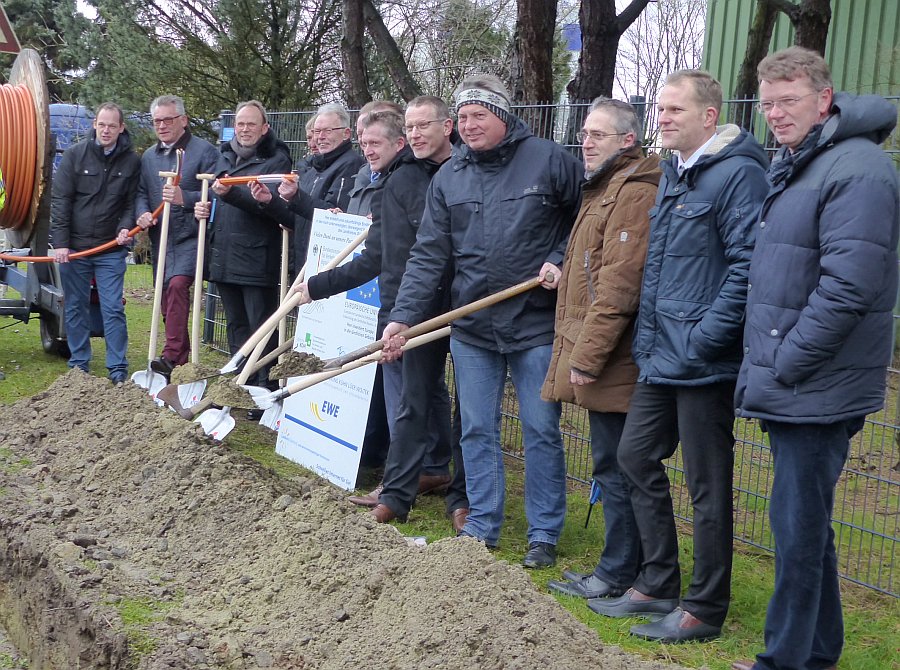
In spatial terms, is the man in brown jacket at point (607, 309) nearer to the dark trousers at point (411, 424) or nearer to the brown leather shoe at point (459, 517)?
the brown leather shoe at point (459, 517)

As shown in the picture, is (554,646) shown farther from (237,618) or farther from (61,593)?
(61,593)

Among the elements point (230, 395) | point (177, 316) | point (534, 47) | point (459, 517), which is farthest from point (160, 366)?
point (534, 47)

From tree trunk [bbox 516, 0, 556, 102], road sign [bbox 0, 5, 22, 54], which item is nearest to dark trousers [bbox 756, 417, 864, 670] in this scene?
tree trunk [bbox 516, 0, 556, 102]

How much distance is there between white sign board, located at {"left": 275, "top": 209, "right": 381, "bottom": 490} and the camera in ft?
20.1

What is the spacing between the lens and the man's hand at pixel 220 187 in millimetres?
7164

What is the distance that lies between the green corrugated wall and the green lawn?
4.91m

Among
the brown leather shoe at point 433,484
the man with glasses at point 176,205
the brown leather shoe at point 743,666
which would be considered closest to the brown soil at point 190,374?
the brown leather shoe at point 433,484

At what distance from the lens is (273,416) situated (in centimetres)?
645

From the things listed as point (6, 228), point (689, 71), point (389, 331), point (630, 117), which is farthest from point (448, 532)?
point (6, 228)

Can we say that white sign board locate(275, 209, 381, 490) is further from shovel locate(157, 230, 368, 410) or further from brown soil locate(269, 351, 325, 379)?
brown soil locate(269, 351, 325, 379)

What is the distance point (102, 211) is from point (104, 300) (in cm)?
72

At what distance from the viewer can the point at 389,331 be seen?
518 centimetres

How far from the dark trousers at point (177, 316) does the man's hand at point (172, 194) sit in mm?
619

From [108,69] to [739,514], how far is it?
12.1 m
